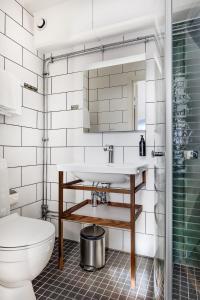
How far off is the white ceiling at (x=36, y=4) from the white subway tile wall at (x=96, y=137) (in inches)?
20.9

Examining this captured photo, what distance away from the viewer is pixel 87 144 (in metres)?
2.13

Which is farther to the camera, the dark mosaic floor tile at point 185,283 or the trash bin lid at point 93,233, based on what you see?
the trash bin lid at point 93,233

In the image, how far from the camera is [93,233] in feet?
5.85

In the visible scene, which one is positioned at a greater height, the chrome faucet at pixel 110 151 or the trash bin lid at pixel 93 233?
the chrome faucet at pixel 110 151

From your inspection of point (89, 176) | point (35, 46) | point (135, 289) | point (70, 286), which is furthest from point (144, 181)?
point (35, 46)

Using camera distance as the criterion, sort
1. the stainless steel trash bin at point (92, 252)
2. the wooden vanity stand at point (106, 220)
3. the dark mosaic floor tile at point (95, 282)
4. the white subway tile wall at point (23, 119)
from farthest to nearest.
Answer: the white subway tile wall at point (23, 119), the stainless steel trash bin at point (92, 252), the wooden vanity stand at point (106, 220), the dark mosaic floor tile at point (95, 282)

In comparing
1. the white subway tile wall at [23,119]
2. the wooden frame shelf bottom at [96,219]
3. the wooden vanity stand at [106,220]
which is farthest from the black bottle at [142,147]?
the white subway tile wall at [23,119]

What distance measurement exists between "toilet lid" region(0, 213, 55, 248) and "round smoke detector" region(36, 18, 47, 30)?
1.83 meters

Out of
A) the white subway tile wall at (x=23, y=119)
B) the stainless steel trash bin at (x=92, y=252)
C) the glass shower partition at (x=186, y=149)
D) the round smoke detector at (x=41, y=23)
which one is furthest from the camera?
the round smoke detector at (x=41, y=23)

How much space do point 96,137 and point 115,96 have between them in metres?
0.44

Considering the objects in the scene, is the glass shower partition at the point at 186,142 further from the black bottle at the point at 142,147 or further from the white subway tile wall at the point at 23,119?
the white subway tile wall at the point at 23,119

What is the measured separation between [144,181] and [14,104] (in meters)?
1.30

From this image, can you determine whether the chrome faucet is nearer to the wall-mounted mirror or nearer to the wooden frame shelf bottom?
the wall-mounted mirror

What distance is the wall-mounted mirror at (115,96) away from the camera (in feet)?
6.33
